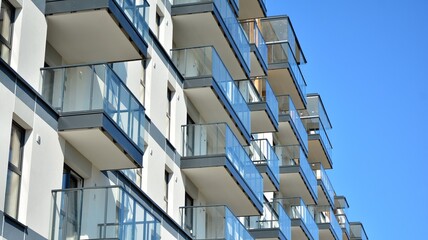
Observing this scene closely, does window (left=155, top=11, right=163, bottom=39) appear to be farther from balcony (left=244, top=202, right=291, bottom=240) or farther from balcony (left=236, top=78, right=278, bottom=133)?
balcony (left=244, top=202, right=291, bottom=240)

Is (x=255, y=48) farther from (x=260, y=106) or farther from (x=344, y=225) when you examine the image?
(x=344, y=225)

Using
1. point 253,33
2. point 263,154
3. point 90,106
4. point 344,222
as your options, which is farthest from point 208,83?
point 344,222

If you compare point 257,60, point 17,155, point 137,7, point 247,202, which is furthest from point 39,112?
point 257,60

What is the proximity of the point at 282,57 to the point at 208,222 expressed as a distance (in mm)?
14860

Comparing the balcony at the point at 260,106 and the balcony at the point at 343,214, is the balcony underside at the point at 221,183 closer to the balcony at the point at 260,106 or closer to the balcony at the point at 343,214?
the balcony at the point at 260,106

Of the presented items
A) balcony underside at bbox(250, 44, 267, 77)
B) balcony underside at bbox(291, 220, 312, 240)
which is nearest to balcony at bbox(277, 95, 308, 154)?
balcony underside at bbox(291, 220, 312, 240)

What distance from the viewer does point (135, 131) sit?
22.6m

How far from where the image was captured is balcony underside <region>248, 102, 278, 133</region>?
37.0 meters

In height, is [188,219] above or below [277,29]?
below

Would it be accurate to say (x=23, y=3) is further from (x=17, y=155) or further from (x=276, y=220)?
(x=276, y=220)

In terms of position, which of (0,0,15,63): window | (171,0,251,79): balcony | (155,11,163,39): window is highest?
(171,0,251,79): balcony

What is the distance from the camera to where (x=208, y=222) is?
2883 cm

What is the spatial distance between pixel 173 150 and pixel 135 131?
5.30m

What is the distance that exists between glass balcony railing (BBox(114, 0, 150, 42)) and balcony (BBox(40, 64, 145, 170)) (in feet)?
5.65
